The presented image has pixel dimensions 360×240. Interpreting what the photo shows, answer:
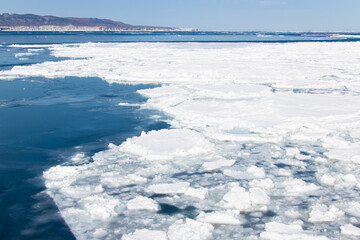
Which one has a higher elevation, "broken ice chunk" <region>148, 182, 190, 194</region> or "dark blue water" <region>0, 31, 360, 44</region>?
"dark blue water" <region>0, 31, 360, 44</region>

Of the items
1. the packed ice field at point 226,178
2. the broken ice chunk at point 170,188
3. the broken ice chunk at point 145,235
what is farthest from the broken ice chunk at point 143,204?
the broken ice chunk at point 145,235

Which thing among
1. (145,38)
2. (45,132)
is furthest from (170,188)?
(145,38)

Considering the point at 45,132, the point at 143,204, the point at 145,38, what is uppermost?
the point at 145,38

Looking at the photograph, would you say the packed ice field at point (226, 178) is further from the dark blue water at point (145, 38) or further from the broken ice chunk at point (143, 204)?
the dark blue water at point (145, 38)

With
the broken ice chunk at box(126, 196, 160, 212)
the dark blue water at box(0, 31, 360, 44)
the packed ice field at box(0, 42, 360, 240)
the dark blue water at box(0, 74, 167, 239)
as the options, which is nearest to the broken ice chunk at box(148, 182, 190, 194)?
the packed ice field at box(0, 42, 360, 240)

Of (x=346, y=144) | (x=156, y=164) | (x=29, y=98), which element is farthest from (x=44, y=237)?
(x=29, y=98)

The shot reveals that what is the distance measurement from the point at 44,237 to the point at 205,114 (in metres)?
4.60

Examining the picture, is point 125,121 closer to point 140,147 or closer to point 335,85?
point 140,147

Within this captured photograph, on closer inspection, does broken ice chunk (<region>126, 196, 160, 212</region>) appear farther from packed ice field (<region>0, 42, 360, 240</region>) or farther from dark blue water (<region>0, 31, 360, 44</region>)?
dark blue water (<region>0, 31, 360, 44</region>)

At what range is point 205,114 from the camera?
281 inches

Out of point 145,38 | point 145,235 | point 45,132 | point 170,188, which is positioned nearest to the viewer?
point 145,235

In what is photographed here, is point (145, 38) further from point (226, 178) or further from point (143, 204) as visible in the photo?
point (143, 204)

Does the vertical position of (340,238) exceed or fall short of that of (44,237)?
it exceeds it

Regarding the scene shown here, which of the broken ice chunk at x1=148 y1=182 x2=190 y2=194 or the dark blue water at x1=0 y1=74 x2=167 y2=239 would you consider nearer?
the dark blue water at x1=0 y1=74 x2=167 y2=239
